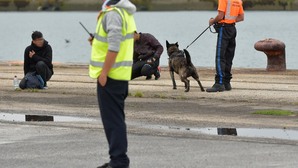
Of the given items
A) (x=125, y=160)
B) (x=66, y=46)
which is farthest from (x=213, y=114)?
(x=66, y=46)

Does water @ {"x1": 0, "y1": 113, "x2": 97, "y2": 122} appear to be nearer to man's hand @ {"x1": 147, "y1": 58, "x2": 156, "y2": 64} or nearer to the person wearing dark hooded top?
the person wearing dark hooded top

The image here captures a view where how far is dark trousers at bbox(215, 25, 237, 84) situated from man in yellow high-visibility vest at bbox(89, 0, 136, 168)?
959cm

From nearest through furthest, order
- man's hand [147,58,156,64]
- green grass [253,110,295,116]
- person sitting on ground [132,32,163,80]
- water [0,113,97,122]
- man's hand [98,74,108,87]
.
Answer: man's hand [98,74,108,87] < water [0,113,97,122] < green grass [253,110,295,116] < person sitting on ground [132,32,163,80] < man's hand [147,58,156,64]

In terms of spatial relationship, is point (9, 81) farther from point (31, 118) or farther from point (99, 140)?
point (99, 140)

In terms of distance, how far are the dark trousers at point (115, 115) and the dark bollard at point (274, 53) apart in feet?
51.9

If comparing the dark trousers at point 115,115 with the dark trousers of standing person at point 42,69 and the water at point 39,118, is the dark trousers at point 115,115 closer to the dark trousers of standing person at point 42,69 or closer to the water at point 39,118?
the water at point 39,118

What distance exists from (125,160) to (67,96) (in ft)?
30.1

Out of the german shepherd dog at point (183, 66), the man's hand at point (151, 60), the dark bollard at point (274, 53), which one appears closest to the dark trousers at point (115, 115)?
the german shepherd dog at point (183, 66)

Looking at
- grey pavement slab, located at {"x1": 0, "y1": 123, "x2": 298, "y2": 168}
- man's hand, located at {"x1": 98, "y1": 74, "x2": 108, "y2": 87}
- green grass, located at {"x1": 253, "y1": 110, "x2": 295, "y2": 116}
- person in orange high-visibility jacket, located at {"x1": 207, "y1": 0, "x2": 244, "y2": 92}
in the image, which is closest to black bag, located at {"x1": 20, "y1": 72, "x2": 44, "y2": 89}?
person in orange high-visibility jacket, located at {"x1": 207, "y1": 0, "x2": 244, "y2": 92}

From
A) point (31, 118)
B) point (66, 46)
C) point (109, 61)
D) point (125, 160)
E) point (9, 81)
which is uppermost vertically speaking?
point (109, 61)

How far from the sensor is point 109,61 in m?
10.9

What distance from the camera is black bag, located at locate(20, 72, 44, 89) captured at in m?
21.6

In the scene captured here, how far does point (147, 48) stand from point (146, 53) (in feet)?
0.43

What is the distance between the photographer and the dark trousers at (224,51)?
67.8ft
